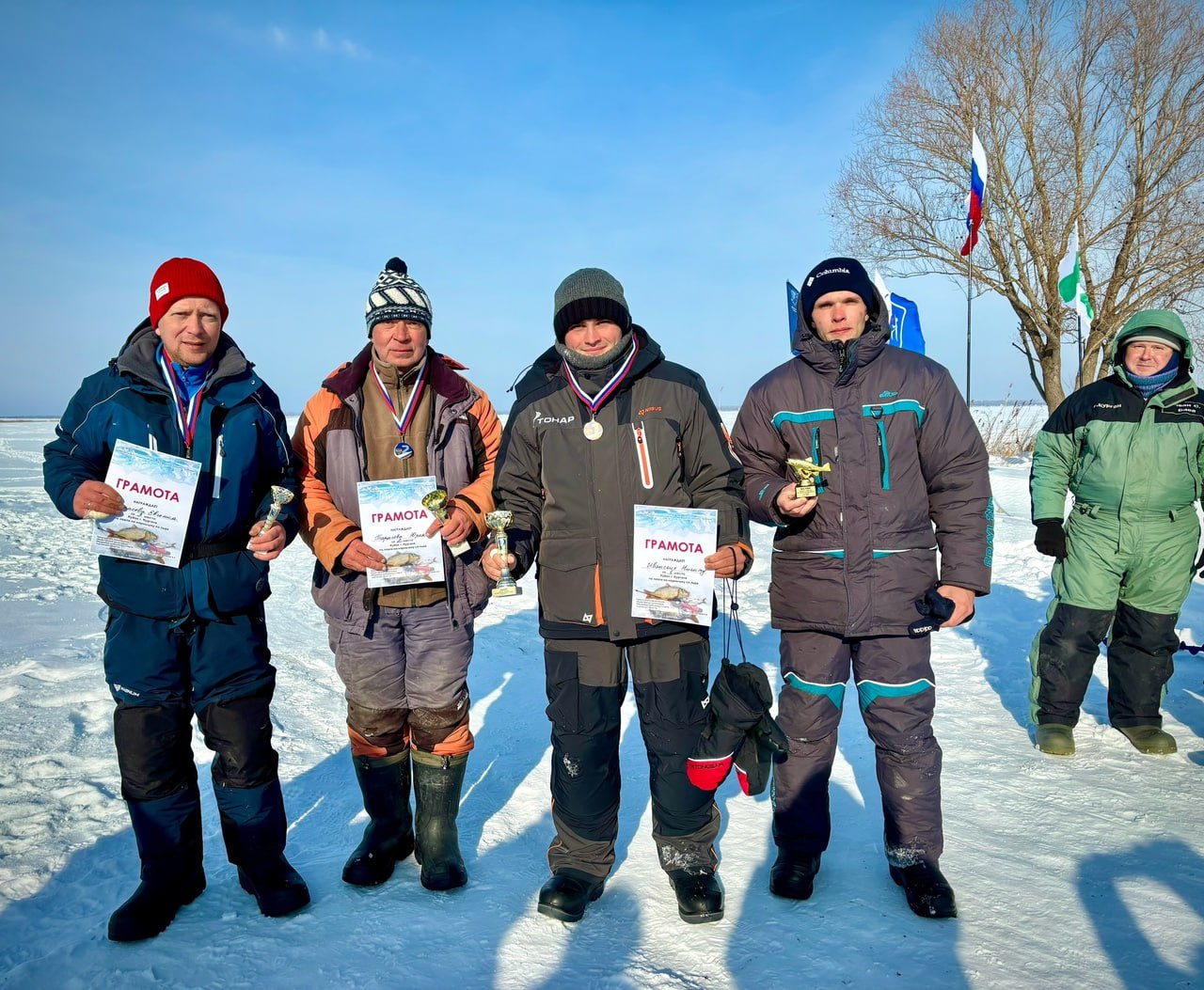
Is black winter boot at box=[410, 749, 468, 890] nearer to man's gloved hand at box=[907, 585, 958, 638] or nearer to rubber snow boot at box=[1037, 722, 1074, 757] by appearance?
man's gloved hand at box=[907, 585, 958, 638]

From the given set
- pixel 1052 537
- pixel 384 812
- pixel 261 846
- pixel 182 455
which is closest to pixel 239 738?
pixel 261 846

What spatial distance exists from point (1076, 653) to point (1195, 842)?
4.29 feet

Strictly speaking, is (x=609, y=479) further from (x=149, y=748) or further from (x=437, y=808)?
(x=149, y=748)

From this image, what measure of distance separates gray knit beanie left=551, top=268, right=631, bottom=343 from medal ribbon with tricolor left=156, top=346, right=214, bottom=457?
139 cm

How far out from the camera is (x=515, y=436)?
131 inches

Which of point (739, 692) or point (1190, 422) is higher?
point (1190, 422)

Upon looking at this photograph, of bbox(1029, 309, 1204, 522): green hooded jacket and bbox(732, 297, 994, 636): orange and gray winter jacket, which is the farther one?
bbox(1029, 309, 1204, 522): green hooded jacket

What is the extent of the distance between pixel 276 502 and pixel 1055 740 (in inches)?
165

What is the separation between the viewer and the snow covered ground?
271cm

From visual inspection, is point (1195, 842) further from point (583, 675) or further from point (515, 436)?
point (515, 436)

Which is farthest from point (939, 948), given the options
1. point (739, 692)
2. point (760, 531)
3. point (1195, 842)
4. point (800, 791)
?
point (760, 531)

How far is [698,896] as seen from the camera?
3.02 metres

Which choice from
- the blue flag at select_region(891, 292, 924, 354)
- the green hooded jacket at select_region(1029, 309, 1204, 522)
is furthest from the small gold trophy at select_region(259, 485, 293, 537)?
the blue flag at select_region(891, 292, 924, 354)

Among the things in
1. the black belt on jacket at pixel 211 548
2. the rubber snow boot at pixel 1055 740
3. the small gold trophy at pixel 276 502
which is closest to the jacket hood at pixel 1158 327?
the rubber snow boot at pixel 1055 740
